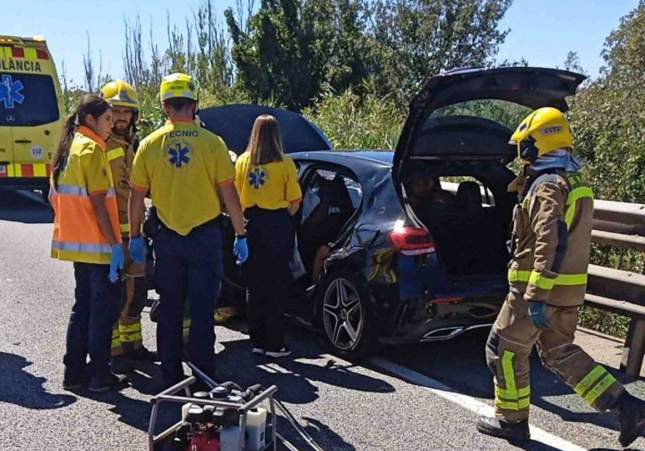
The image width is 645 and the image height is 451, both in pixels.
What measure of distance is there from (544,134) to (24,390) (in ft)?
12.0

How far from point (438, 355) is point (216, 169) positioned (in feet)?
7.82

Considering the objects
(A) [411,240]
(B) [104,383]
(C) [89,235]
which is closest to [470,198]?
(A) [411,240]

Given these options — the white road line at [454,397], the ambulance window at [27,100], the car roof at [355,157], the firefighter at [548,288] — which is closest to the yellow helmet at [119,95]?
the car roof at [355,157]

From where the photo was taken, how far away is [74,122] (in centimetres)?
475

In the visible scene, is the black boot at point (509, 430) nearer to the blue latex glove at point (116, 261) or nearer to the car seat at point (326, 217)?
the car seat at point (326, 217)

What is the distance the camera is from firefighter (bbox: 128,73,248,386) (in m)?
4.36

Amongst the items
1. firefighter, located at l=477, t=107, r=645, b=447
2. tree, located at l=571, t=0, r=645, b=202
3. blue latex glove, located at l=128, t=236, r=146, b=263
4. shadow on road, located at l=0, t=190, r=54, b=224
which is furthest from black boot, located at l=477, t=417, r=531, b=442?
shadow on road, located at l=0, t=190, r=54, b=224

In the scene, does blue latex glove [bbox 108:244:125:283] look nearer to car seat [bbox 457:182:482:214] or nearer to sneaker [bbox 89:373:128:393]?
sneaker [bbox 89:373:128:393]

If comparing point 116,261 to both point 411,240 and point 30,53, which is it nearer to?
point 411,240

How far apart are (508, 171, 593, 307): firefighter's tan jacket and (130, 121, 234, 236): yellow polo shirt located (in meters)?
1.76

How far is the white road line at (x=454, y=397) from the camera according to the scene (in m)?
4.14

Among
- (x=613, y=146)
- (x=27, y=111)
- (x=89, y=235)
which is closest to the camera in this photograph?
(x=89, y=235)

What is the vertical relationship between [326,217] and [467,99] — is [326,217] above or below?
below

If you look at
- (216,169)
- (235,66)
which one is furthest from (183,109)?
(235,66)
